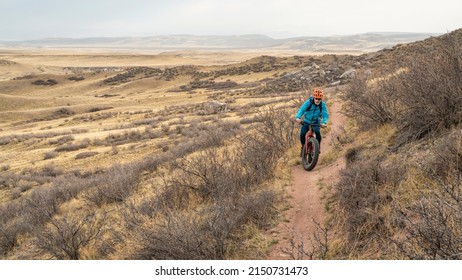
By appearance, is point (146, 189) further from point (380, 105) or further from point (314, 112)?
point (380, 105)

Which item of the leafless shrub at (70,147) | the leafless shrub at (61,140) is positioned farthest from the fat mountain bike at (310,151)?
the leafless shrub at (61,140)

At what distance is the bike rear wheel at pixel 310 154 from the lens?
8.01m

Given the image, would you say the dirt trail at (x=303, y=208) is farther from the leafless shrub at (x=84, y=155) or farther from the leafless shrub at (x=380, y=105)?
the leafless shrub at (x=84, y=155)

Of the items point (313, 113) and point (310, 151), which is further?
point (310, 151)

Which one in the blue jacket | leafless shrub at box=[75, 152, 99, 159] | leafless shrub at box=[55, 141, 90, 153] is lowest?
leafless shrub at box=[55, 141, 90, 153]

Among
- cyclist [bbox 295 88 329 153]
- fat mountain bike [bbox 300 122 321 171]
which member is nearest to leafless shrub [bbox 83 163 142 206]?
fat mountain bike [bbox 300 122 321 171]

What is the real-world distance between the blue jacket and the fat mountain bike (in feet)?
0.54

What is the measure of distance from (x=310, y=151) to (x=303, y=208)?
2449 mm

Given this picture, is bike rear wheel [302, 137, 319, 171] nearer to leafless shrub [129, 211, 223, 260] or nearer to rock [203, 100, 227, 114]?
leafless shrub [129, 211, 223, 260]

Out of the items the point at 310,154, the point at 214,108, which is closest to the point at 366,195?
the point at 310,154

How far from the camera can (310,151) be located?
8422mm

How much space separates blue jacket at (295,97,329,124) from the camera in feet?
26.7

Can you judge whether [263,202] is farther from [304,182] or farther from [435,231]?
[435,231]

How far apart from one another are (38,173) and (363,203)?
14.7 meters
